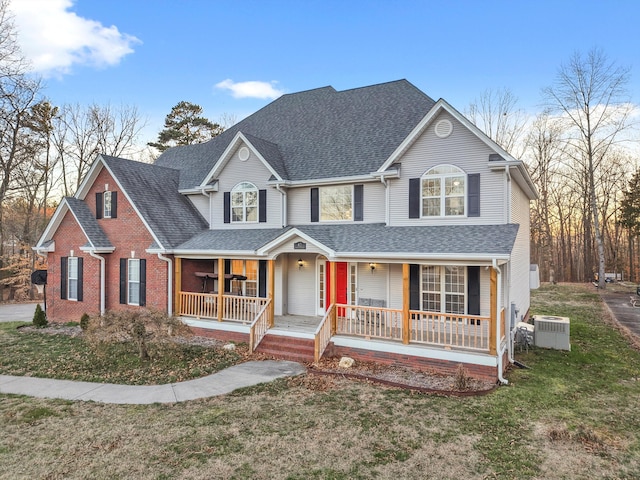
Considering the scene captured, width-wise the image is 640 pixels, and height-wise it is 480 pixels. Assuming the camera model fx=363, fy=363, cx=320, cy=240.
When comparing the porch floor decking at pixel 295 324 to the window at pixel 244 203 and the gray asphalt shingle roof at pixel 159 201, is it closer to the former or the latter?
the window at pixel 244 203

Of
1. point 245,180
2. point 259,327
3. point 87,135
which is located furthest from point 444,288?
point 87,135

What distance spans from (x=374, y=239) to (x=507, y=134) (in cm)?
2532

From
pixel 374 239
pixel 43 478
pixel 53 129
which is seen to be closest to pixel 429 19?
pixel 374 239

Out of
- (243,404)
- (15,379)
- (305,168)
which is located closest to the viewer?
(243,404)

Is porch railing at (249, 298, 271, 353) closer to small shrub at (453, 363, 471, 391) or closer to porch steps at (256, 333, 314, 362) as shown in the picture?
porch steps at (256, 333, 314, 362)

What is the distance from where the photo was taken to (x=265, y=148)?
51.4 feet

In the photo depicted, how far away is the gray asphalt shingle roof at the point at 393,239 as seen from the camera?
10.2 m

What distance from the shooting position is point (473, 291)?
36.9 ft

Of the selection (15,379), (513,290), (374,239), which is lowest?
(15,379)

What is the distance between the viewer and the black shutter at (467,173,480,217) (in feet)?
37.9

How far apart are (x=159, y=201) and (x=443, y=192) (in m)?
12.0

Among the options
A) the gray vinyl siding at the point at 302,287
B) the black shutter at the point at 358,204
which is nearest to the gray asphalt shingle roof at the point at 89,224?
the gray vinyl siding at the point at 302,287

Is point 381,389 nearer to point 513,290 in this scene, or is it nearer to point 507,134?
point 513,290

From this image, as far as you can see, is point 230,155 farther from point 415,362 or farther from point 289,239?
point 415,362
